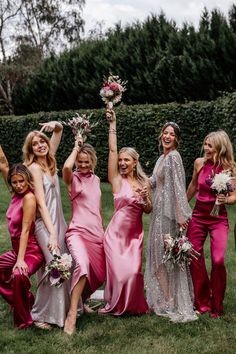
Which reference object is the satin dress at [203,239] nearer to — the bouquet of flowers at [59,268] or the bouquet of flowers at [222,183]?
the bouquet of flowers at [222,183]

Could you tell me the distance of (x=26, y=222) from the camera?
557 centimetres

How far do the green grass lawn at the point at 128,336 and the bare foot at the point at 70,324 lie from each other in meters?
0.07

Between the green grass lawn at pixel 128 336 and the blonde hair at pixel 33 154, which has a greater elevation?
the blonde hair at pixel 33 154

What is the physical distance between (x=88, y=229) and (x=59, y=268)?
0.85m

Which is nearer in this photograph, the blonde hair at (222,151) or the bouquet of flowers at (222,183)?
the bouquet of flowers at (222,183)

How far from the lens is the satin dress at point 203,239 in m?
6.04

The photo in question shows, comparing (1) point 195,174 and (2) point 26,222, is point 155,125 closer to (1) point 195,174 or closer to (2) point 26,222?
(1) point 195,174

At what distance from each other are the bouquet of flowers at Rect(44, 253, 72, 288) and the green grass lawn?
22.3 inches

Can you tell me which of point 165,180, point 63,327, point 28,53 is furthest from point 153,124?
point 28,53

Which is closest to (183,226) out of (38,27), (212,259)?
(212,259)

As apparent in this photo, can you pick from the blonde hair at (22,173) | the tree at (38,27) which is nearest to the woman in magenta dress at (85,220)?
the blonde hair at (22,173)

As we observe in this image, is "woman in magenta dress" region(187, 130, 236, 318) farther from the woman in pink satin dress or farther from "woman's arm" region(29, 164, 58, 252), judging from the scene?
"woman's arm" region(29, 164, 58, 252)

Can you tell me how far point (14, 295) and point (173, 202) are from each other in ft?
7.07

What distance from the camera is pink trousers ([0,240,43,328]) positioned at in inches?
212
